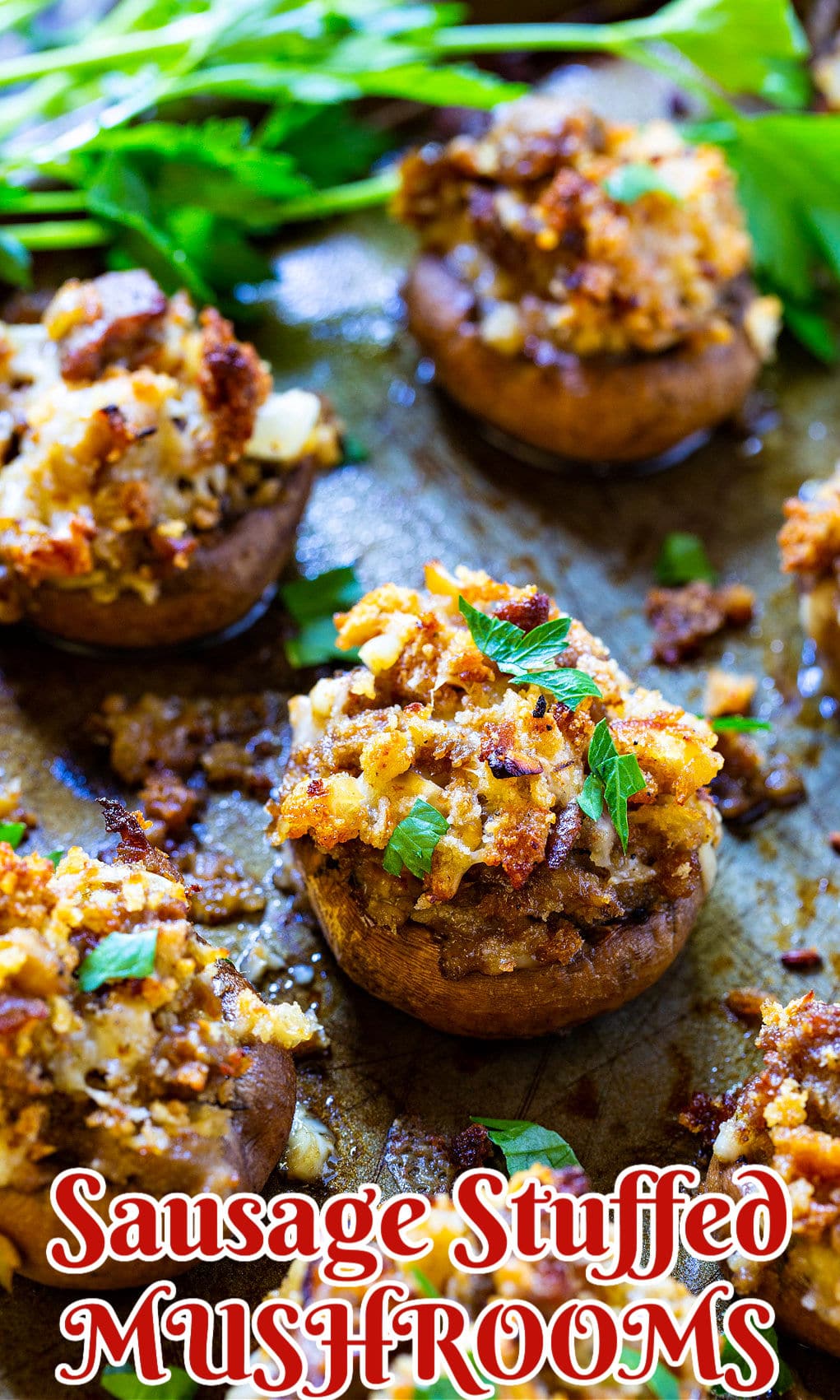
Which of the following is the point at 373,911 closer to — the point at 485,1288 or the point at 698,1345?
the point at 485,1288

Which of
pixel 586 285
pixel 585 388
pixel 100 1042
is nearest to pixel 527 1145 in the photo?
pixel 100 1042

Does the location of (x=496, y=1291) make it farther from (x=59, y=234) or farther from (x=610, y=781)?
(x=59, y=234)

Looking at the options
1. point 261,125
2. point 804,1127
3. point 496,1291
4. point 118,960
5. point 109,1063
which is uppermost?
point 261,125

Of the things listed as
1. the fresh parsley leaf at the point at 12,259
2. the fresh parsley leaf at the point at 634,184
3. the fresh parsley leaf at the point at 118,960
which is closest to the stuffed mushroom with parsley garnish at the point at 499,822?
the fresh parsley leaf at the point at 118,960

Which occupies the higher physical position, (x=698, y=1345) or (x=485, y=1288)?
(x=485, y=1288)

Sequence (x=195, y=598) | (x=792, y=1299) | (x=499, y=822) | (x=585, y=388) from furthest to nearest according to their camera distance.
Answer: (x=585, y=388), (x=195, y=598), (x=499, y=822), (x=792, y=1299)

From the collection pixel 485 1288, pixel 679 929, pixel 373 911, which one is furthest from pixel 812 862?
pixel 485 1288

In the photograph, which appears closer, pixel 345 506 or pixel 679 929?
pixel 679 929
